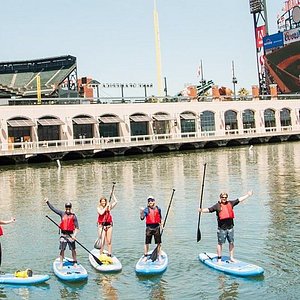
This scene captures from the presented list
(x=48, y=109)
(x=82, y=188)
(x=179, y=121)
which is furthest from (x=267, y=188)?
(x=179, y=121)

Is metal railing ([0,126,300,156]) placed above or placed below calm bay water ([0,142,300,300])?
above

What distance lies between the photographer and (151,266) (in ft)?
52.7

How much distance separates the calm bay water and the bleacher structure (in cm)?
6950

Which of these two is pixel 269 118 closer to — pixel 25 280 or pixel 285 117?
pixel 285 117

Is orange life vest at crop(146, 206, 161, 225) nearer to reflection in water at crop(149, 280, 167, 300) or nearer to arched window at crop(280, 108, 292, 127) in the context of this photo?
reflection in water at crop(149, 280, 167, 300)

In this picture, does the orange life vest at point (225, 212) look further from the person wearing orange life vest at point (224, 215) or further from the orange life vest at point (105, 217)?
the orange life vest at point (105, 217)

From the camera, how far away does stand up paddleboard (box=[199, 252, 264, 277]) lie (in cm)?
1513

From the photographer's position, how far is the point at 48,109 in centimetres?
7494

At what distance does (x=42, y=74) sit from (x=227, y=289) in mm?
114890

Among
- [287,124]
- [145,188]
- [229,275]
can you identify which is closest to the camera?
[229,275]

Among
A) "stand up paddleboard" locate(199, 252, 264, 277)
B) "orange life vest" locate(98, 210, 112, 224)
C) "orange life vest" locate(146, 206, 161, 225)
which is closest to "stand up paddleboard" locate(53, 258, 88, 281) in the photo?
"orange life vest" locate(98, 210, 112, 224)

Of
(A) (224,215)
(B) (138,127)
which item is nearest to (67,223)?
(A) (224,215)

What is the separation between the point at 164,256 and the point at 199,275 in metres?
1.62

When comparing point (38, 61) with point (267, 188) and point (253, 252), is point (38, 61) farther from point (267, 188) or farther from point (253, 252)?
point (253, 252)
